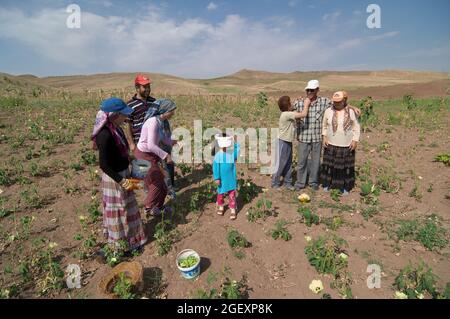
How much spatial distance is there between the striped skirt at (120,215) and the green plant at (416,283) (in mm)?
3155

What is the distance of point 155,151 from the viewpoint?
400cm

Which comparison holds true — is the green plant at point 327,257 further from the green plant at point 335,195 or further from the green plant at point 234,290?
the green plant at point 335,195

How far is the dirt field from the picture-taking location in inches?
128

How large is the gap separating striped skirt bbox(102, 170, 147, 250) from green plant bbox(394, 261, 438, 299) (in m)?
3.15

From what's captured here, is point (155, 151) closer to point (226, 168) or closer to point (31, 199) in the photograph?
point (226, 168)

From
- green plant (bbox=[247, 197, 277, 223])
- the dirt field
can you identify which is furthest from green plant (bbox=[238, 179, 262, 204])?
green plant (bbox=[247, 197, 277, 223])

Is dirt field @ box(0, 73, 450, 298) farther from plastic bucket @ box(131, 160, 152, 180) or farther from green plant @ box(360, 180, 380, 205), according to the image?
plastic bucket @ box(131, 160, 152, 180)

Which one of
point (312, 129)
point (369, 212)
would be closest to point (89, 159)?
point (312, 129)

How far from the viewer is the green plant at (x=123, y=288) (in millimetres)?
2777

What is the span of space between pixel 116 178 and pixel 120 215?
0.55 meters
